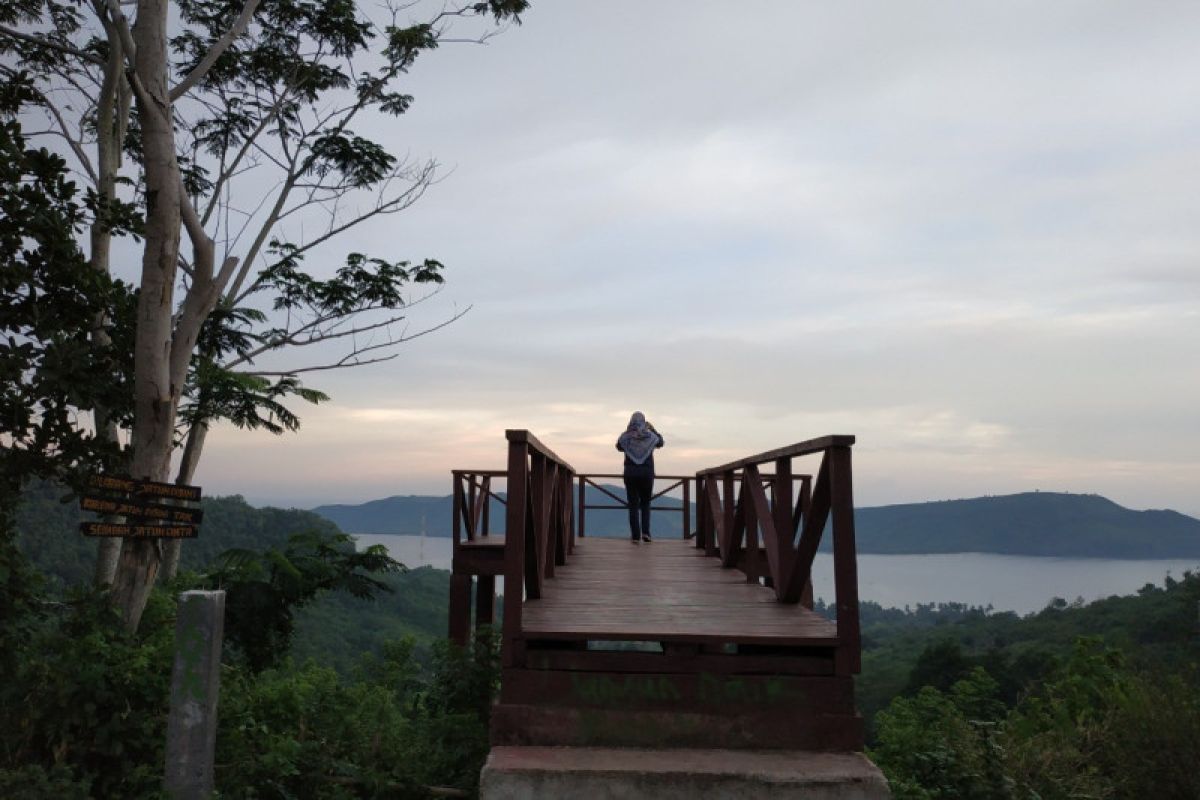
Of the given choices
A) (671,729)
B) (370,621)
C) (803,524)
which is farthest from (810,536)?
(370,621)

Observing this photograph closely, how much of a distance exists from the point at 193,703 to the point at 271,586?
30.3 feet

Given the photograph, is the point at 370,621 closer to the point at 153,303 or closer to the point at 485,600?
the point at 485,600

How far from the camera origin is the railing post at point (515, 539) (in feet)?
15.5

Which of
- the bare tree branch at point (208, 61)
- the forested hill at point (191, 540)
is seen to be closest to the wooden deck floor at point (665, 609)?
the bare tree branch at point (208, 61)

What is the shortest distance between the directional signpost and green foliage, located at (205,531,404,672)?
6966 mm

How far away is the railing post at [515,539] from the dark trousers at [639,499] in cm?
660

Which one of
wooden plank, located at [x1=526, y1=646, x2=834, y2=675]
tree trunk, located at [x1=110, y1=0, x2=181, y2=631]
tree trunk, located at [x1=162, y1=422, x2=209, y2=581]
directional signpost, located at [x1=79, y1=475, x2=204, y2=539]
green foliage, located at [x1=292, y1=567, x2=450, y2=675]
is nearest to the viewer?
wooden plank, located at [x1=526, y1=646, x2=834, y2=675]

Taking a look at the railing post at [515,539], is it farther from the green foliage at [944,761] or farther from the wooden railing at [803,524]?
the green foliage at [944,761]

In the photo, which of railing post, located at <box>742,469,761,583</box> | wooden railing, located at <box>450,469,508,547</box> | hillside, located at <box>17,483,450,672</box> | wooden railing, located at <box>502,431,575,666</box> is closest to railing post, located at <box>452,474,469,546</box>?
wooden railing, located at <box>450,469,508,547</box>

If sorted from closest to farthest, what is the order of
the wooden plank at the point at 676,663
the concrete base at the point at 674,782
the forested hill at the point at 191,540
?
the concrete base at the point at 674,782, the wooden plank at the point at 676,663, the forested hill at the point at 191,540

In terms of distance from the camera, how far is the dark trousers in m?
11.5

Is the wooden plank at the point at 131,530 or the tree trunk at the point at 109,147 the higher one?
the tree trunk at the point at 109,147

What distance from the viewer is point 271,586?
1330 centimetres

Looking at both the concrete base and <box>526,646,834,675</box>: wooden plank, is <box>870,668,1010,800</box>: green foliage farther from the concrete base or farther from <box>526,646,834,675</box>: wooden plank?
the concrete base
